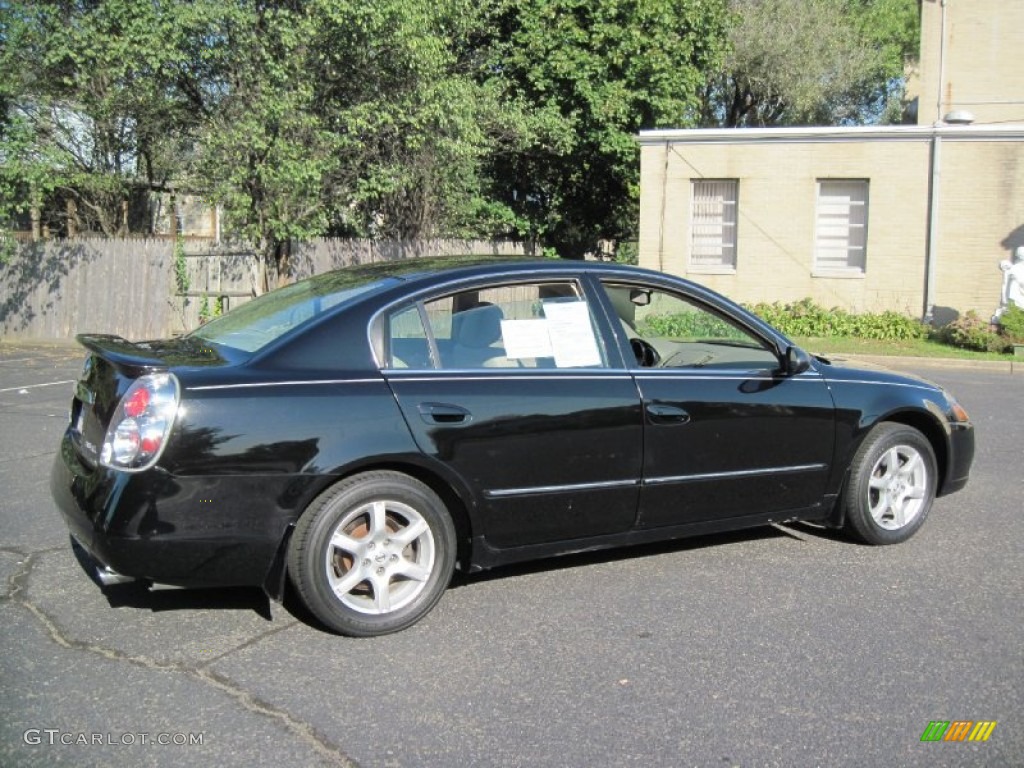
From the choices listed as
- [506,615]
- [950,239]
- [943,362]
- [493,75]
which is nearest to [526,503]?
[506,615]

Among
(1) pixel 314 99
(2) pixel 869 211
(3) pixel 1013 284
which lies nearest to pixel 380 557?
(1) pixel 314 99

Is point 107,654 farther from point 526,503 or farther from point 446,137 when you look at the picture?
point 446,137

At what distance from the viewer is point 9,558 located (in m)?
5.25

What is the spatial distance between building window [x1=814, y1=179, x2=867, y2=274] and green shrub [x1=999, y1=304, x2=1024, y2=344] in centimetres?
344

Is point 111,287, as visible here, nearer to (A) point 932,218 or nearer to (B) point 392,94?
(B) point 392,94

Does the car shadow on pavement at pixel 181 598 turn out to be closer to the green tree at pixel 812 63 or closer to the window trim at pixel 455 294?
the window trim at pixel 455 294

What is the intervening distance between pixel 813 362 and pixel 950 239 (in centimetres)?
1536

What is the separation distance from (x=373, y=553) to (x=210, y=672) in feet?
2.61

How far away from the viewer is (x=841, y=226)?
65.0 feet

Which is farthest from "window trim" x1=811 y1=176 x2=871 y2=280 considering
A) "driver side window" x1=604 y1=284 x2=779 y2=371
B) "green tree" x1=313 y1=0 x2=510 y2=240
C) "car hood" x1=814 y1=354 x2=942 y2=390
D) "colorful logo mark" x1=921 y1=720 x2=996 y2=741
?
"colorful logo mark" x1=921 y1=720 x2=996 y2=741

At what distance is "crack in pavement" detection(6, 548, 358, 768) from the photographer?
3.39m

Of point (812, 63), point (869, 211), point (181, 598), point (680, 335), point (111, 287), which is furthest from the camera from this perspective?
point (812, 63)

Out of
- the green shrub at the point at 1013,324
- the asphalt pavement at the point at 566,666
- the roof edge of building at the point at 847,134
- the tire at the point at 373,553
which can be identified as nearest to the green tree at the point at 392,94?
the roof edge of building at the point at 847,134

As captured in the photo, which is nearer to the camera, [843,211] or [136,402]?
[136,402]
